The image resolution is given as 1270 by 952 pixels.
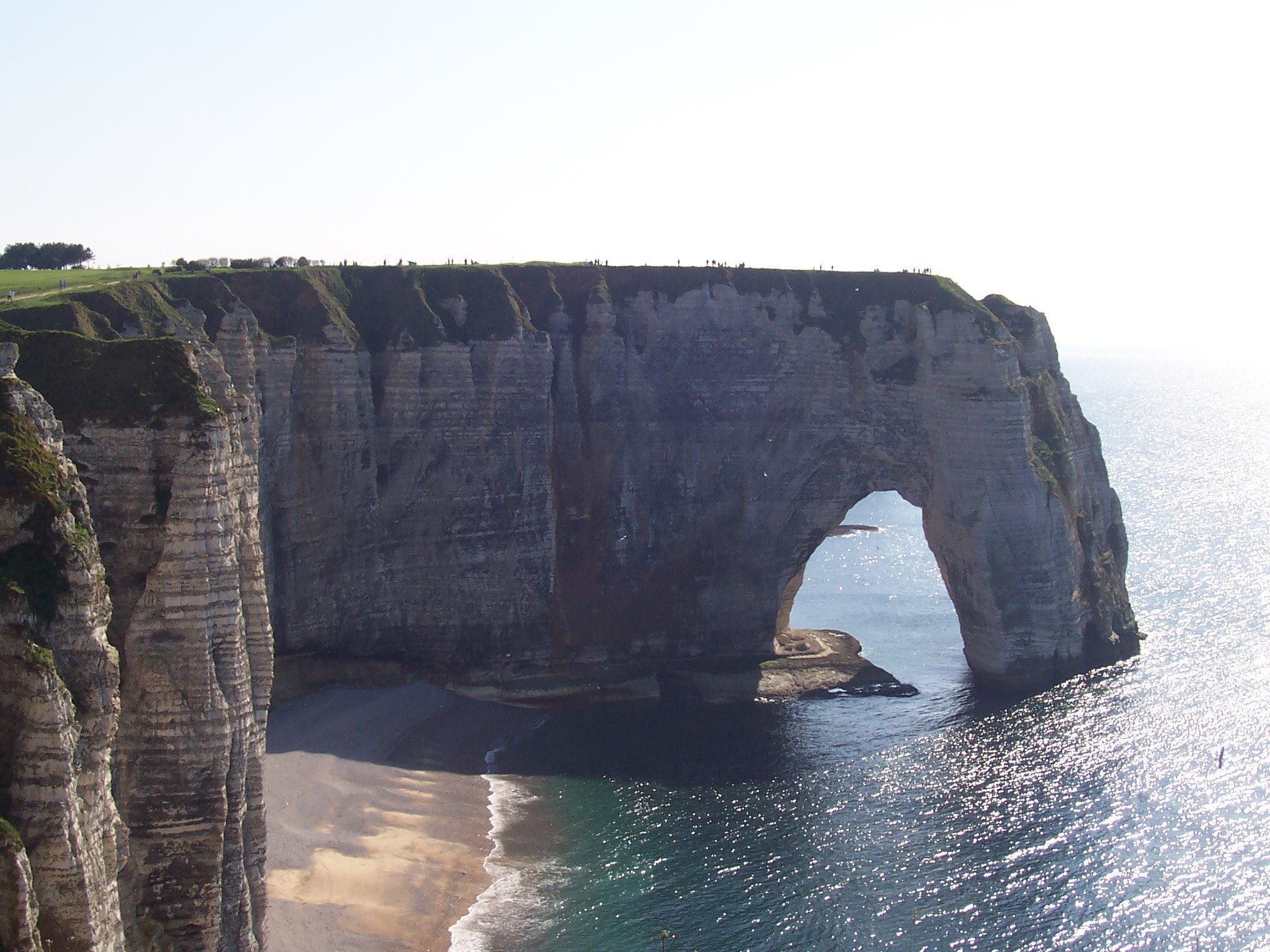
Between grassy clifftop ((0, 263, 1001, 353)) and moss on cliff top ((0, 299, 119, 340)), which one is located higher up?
grassy clifftop ((0, 263, 1001, 353))

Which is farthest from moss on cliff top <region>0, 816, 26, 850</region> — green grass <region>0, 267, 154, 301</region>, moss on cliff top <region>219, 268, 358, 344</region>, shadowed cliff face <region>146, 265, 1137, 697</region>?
moss on cliff top <region>219, 268, 358, 344</region>

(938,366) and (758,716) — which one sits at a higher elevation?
(938,366)

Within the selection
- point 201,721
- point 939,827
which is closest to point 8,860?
point 201,721

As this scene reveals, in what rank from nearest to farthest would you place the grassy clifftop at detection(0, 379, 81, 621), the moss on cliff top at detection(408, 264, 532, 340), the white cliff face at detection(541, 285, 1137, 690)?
1. the grassy clifftop at detection(0, 379, 81, 621)
2. the moss on cliff top at detection(408, 264, 532, 340)
3. the white cliff face at detection(541, 285, 1137, 690)

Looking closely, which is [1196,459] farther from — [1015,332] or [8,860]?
[8,860]

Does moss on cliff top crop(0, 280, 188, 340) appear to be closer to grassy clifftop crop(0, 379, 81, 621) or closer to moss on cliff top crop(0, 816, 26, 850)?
grassy clifftop crop(0, 379, 81, 621)

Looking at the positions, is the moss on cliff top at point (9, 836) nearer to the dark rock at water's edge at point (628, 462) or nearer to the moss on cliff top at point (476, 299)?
the dark rock at water's edge at point (628, 462)

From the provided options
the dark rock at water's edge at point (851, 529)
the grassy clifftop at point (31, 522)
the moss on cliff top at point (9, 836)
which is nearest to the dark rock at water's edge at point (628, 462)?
the grassy clifftop at point (31, 522)
